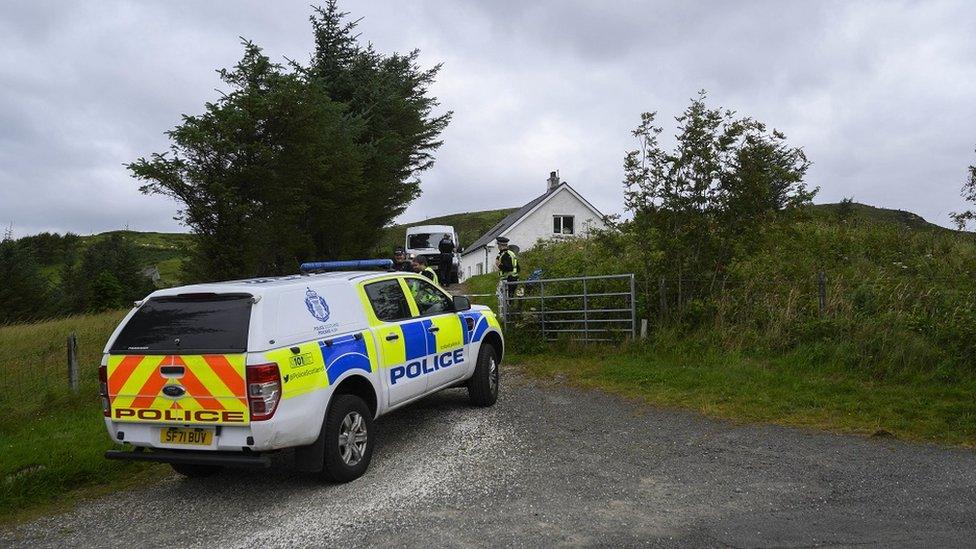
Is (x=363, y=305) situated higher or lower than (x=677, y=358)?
higher

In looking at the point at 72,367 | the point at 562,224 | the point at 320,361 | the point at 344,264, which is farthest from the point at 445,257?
the point at 562,224

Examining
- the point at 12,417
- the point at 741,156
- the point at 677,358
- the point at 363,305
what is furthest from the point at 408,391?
the point at 741,156

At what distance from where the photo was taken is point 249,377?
4738 millimetres

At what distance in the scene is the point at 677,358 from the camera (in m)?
10.4

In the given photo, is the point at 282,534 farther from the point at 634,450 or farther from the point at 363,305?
the point at 634,450

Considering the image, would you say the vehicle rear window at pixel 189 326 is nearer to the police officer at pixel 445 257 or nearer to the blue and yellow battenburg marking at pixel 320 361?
the blue and yellow battenburg marking at pixel 320 361

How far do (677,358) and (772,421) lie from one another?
3043 mm

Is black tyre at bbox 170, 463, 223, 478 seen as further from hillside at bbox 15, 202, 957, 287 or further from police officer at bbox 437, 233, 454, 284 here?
police officer at bbox 437, 233, 454, 284

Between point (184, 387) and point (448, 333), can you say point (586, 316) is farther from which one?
point (184, 387)

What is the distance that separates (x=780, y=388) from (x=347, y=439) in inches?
230

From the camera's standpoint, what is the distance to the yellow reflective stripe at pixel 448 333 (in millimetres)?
7117

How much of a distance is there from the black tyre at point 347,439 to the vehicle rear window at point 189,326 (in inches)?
39.3

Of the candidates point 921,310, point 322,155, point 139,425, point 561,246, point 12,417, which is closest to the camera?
point 139,425

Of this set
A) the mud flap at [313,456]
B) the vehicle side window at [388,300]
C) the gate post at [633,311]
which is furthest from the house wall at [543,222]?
the mud flap at [313,456]
